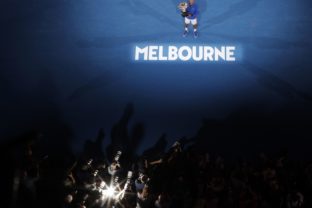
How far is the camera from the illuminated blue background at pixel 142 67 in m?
9.74

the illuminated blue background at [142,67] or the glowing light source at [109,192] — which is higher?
the illuminated blue background at [142,67]

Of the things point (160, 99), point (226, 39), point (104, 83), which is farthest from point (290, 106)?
point (104, 83)

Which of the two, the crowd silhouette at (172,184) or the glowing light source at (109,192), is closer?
the crowd silhouette at (172,184)

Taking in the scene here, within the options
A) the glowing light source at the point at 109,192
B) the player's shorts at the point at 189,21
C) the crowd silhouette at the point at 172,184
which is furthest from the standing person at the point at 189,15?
the glowing light source at the point at 109,192

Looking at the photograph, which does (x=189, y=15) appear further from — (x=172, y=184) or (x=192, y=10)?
(x=172, y=184)

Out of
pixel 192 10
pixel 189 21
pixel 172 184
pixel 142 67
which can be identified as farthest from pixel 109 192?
pixel 192 10

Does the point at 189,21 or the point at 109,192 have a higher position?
the point at 189,21

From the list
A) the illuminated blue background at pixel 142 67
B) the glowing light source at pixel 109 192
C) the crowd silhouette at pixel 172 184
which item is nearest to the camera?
the crowd silhouette at pixel 172 184

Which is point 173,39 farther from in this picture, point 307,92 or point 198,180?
point 198,180

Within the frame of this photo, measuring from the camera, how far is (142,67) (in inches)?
402

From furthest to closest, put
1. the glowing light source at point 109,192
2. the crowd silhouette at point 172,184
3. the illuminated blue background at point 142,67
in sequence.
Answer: the illuminated blue background at point 142,67, the glowing light source at point 109,192, the crowd silhouette at point 172,184

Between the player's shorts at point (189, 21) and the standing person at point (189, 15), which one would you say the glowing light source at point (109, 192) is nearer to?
the standing person at point (189, 15)

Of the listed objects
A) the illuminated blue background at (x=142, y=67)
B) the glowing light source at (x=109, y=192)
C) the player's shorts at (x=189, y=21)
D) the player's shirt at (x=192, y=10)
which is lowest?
the glowing light source at (x=109, y=192)

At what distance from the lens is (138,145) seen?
9688 mm
